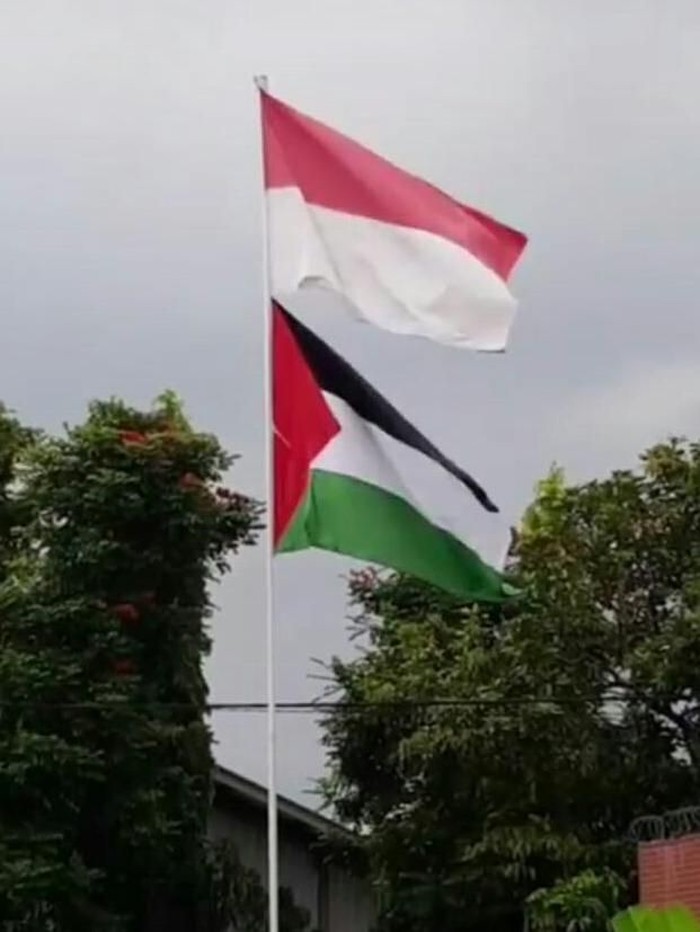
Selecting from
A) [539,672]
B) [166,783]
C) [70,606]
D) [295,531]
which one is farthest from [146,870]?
[295,531]

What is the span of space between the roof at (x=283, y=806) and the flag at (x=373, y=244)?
19.3 m

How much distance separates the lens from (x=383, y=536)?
907cm

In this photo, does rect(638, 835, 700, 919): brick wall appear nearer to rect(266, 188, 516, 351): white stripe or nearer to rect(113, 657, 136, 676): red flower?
rect(113, 657, 136, 676): red flower

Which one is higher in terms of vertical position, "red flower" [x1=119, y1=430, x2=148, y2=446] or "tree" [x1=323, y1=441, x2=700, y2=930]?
"red flower" [x1=119, y1=430, x2=148, y2=446]

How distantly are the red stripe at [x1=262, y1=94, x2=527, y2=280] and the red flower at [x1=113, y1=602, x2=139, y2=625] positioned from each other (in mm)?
13774

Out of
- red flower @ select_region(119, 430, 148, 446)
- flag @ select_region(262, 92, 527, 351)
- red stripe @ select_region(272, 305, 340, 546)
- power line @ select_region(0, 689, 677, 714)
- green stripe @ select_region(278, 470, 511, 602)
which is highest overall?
red flower @ select_region(119, 430, 148, 446)

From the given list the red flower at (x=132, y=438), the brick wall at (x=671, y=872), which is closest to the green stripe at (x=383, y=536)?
the brick wall at (x=671, y=872)

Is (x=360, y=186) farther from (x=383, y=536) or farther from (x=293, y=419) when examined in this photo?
(x=383, y=536)

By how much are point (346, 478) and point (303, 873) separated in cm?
2224

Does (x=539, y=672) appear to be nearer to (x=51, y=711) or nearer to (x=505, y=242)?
(x=51, y=711)

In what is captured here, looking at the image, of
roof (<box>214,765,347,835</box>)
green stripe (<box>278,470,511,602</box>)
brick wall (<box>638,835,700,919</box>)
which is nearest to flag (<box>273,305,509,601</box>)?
green stripe (<box>278,470,511,602</box>)

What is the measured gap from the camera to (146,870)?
23.0m

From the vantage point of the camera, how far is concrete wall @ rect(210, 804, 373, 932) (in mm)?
29422

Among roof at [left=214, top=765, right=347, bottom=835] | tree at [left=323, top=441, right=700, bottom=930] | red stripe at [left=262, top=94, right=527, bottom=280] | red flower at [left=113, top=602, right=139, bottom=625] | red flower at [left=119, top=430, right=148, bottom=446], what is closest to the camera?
red stripe at [left=262, top=94, right=527, bottom=280]
